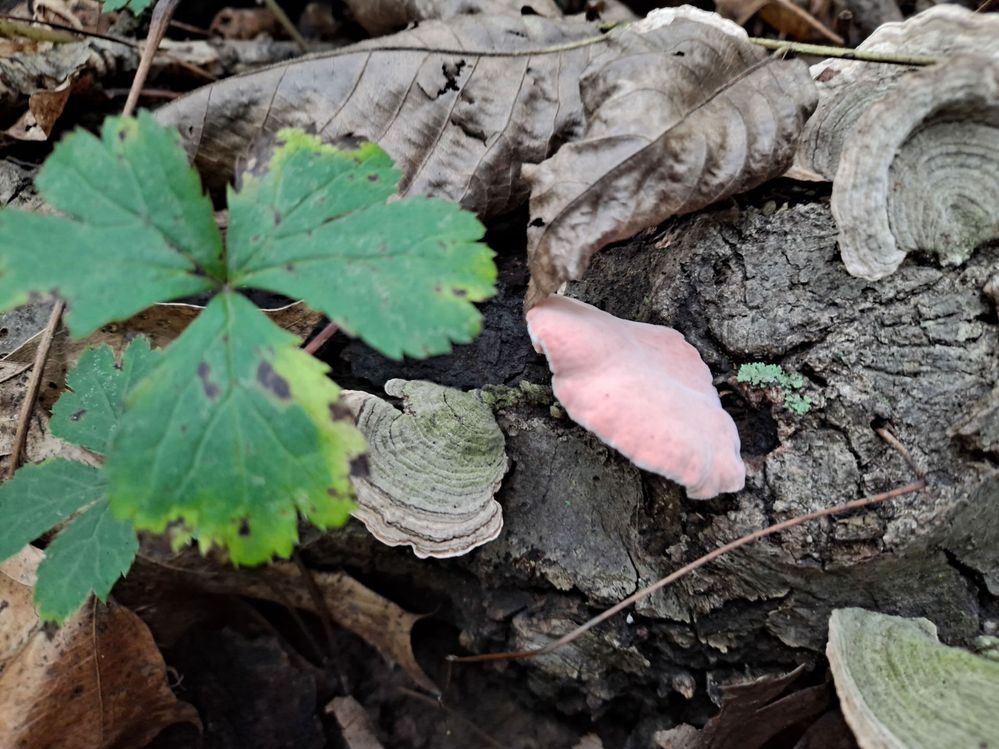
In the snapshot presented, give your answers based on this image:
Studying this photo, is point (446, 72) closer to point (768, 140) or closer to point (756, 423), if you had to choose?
point (768, 140)

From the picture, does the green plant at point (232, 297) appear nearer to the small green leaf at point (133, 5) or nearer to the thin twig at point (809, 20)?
the small green leaf at point (133, 5)

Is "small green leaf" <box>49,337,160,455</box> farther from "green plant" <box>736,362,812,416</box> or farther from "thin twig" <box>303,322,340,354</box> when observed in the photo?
"green plant" <box>736,362,812,416</box>

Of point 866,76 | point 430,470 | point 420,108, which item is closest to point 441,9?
point 420,108

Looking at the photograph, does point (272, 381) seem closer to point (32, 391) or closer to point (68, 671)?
point (32, 391)

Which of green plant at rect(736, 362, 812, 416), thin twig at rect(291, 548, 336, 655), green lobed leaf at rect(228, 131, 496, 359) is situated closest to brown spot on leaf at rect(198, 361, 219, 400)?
green lobed leaf at rect(228, 131, 496, 359)

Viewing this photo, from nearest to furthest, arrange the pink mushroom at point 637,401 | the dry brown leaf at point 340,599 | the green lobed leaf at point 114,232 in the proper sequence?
the green lobed leaf at point 114,232 < the pink mushroom at point 637,401 < the dry brown leaf at point 340,599

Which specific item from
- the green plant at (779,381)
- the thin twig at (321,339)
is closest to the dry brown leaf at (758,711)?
the green plant at (779,381)

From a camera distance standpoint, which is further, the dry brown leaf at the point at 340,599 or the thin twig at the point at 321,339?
the dry brown leaf at the point at 340,599

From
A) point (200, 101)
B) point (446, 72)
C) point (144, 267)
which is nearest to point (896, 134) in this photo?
point (446, 72)
